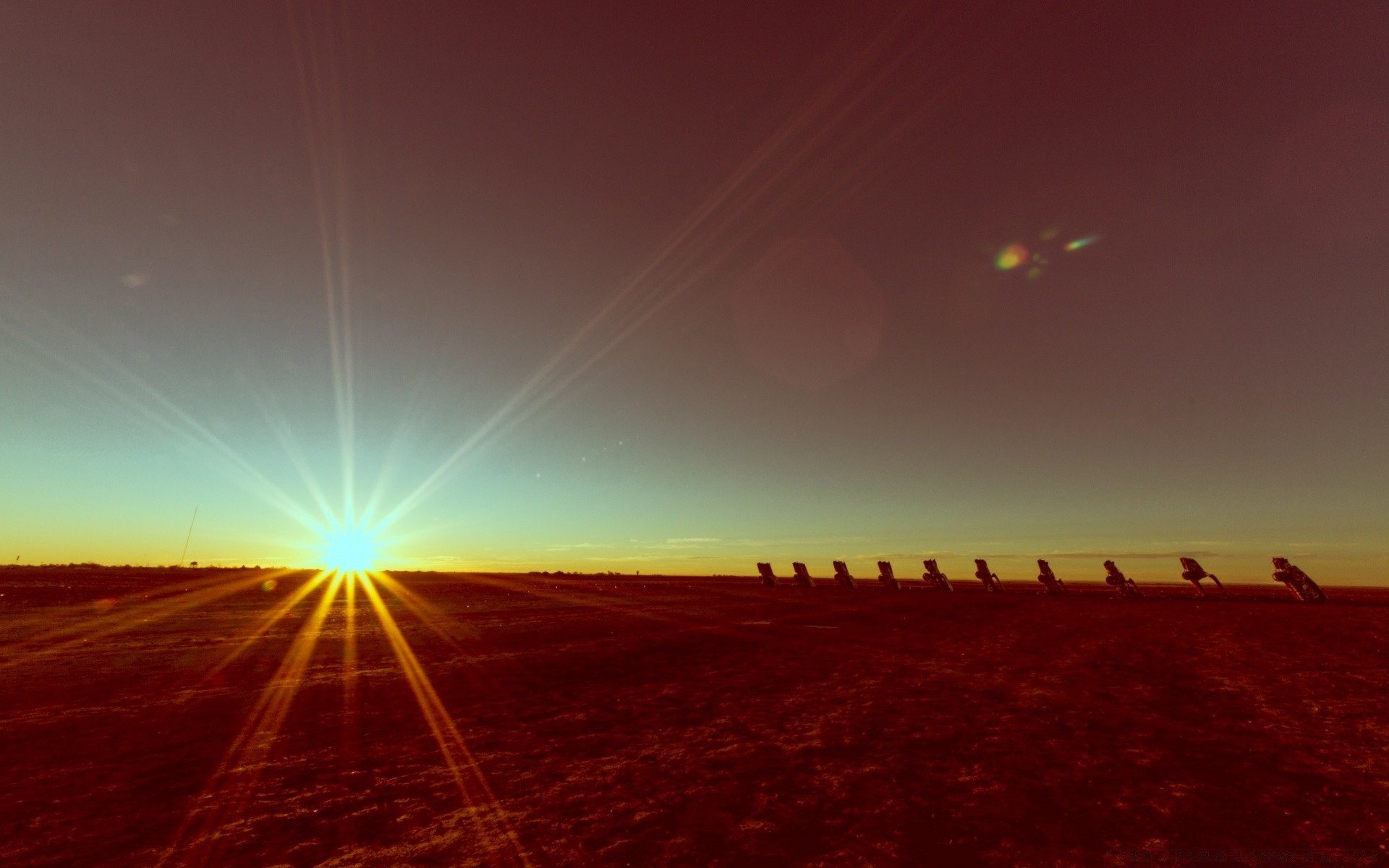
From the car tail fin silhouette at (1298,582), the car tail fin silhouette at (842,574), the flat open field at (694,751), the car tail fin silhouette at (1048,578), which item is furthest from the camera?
the car tail fin silhouette at (842,574)

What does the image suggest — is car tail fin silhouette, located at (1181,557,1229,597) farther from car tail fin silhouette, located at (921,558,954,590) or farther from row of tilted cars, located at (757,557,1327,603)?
car tail fin silhouette, located at (921,558,954,590)

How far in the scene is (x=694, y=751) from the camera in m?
8.63

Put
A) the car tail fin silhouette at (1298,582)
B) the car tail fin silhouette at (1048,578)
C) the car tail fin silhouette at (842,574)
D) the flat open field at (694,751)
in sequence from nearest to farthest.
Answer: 1. the flat open field at (694,751)
2. the car tail fin silhouette at (1298,582)
3. the car tail fin silhouette at (1048,578)
4. the car tail fin silhouette at (842,574)

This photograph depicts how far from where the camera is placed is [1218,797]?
256 inches

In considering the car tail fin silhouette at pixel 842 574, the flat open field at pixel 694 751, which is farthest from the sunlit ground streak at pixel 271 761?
the car tail fin silhouette at pixel 842 574

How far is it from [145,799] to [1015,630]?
24201mm

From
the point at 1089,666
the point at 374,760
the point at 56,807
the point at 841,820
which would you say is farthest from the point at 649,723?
the point at 1089,666

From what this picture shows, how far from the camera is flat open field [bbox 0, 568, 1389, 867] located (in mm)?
5688

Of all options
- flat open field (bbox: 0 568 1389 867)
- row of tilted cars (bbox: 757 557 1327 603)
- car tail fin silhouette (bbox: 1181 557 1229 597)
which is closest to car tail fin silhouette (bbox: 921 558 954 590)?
row of tilted cars (bbox: 757 557 1327 603)

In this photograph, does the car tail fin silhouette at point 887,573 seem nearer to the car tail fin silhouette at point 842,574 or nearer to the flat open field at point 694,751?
the car tail fin silhouette at point 842,574

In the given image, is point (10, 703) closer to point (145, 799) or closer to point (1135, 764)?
point (145, 799)

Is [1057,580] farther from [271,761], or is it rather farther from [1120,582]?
[271,761]

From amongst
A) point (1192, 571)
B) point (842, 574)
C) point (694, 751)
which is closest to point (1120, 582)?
point (1192, 571)

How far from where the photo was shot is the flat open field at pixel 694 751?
5688 millimetres
